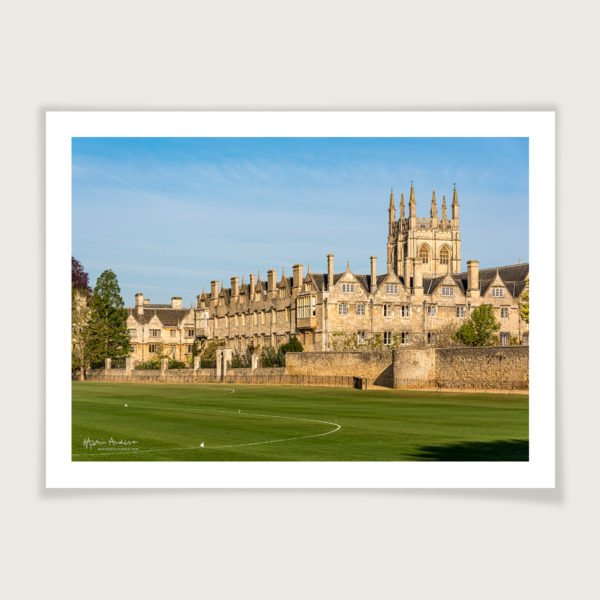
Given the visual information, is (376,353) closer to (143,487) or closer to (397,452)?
(397,452)

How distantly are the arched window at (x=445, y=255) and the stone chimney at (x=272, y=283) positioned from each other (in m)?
44.8

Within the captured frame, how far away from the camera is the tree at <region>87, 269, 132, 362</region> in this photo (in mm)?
75025

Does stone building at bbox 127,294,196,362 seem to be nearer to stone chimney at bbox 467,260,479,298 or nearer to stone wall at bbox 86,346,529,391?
stone wall at bbox 86,346,529,391

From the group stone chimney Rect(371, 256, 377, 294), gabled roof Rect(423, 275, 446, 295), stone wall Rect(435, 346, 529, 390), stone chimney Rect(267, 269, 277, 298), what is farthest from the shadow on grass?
stone chimney Rect(267, 269, 277, 298)

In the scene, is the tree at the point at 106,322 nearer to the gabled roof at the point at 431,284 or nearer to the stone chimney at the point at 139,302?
the gabled roof at the point at 431,284

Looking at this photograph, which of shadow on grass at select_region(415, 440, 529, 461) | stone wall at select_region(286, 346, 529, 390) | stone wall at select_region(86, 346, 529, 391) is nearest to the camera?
shadow on grass at select_region(415, 440, 529, 461)

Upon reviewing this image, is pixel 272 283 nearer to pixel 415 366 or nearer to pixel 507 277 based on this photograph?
pixel 507 277

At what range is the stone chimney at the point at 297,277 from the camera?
7738 centimetres

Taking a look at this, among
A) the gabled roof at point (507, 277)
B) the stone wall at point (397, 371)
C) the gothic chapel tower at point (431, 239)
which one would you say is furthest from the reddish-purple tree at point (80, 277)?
the gothic chapel tower at point (431, 239)

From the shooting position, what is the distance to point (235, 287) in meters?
94.0

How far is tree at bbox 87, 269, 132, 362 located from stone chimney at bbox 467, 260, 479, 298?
2977 cm
